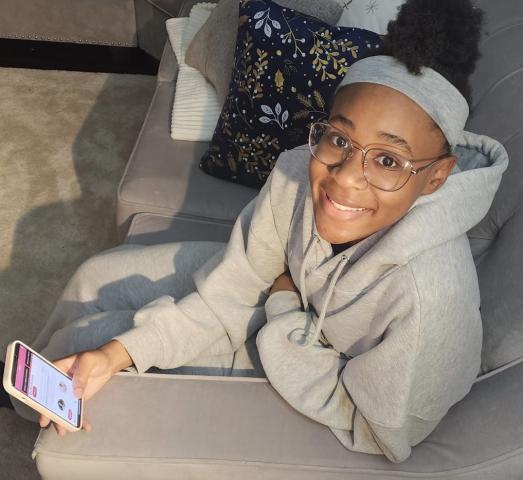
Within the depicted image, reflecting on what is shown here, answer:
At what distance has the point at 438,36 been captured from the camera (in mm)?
827

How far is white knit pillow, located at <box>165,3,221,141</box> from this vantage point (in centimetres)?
177

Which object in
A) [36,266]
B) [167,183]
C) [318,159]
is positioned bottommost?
[36,266]

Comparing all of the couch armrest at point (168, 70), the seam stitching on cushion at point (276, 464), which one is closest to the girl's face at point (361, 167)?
the seam stitching on cushion at point (276, 464)

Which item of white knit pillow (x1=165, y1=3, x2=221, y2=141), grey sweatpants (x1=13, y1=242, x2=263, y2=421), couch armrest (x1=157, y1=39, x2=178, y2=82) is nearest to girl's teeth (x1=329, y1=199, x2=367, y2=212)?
grey sweatpants (x1=13, y1=242, x2=263, y2=421)

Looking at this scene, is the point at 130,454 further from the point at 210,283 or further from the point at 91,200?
the point at 91,200

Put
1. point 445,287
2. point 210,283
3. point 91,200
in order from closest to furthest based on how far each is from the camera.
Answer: point 445,287
point 210,283
point 91,200

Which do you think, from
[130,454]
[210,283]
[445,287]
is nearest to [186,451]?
[130,454]

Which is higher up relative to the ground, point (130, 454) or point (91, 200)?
point (130, 454)

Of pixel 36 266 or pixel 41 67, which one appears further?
pixel 41 67

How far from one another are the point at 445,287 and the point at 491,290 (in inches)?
9.1

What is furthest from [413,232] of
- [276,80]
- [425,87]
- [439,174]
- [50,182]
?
[50,182]

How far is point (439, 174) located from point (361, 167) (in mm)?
132

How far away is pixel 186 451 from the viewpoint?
3.17ft

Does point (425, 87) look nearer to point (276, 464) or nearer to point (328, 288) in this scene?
point (328, 288)
